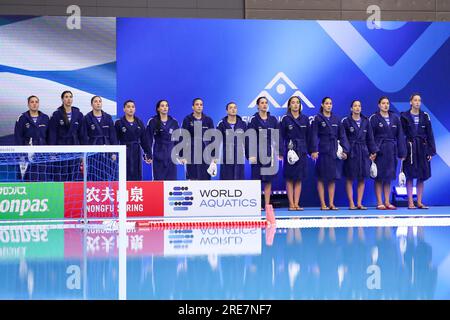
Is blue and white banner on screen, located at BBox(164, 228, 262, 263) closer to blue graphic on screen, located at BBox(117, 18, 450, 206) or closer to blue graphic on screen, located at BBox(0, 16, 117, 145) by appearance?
blue graphic on screen, located at BBox(117, 18, 450, 206)

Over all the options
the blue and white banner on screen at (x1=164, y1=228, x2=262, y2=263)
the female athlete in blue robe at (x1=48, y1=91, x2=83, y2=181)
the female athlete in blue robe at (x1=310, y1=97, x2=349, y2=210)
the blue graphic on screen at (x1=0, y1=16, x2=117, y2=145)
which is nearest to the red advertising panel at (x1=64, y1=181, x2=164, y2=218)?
the female athlete in blue robe at (x1=48, y1=91, x2=83, y2=181)

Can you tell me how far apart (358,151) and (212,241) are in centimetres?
735

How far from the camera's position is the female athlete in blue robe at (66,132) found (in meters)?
16.0

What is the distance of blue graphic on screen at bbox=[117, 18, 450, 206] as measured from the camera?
17250 millimetres

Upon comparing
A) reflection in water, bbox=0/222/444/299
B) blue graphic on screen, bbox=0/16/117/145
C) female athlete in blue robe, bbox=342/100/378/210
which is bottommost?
reflection in water, bbox=0/222/444/299

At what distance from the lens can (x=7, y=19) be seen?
16781 mm

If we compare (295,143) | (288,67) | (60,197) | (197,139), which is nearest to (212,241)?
(60,197)

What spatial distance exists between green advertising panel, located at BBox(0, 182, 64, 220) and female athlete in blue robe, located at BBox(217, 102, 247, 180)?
4381 mm

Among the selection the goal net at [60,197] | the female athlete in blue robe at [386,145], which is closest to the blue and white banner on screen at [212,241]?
the goal net at [60,197]

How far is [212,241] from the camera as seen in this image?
33.7 feet

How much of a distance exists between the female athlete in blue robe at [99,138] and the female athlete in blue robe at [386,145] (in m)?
6.19

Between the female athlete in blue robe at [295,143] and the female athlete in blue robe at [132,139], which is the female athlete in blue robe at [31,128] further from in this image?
the female athlete in blue robe at [295,143]

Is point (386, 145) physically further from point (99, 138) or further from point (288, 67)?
point (99, 138)

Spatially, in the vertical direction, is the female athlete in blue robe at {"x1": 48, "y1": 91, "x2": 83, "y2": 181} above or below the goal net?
above
